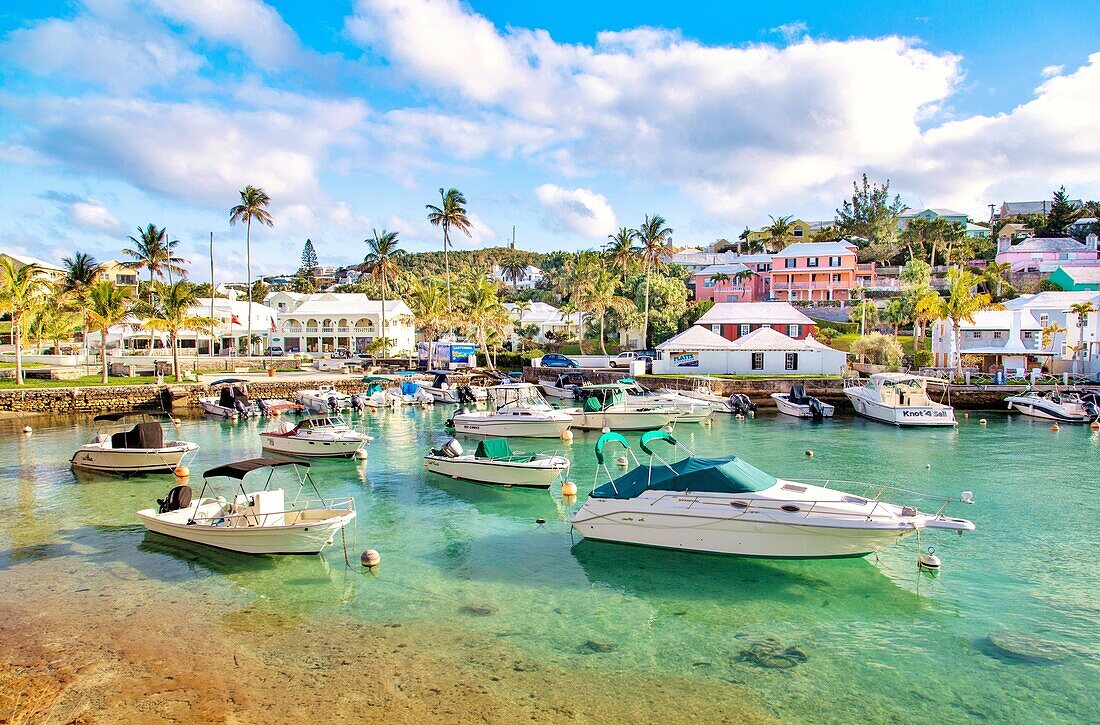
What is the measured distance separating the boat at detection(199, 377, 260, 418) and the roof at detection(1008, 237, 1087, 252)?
105m

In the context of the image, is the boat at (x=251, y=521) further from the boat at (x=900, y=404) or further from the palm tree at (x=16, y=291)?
the palm tree at (x=16, y=291)

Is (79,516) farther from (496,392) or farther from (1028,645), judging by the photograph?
(1028,645)

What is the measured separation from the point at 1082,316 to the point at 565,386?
4328 centimetres

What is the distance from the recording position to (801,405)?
4656 centimetres

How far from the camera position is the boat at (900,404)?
41.8m

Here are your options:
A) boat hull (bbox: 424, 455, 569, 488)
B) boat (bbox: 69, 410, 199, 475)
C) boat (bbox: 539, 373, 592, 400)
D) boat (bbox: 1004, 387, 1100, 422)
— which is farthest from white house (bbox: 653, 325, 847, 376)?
boat (bbox: 69, 410, 199, 475)

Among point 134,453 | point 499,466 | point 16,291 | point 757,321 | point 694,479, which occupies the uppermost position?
point 16,291

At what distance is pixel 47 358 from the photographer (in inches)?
2584

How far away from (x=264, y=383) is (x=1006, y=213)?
158m

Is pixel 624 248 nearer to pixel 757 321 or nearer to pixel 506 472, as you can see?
pixel 757 321

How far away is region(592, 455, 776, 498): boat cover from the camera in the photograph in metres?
16.1

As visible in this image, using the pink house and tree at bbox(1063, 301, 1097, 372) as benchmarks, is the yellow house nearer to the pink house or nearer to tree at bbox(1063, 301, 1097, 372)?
the pink house

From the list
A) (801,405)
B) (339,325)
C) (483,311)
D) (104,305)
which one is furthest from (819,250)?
(104,305)

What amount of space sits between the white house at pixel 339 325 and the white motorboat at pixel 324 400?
113 feet
